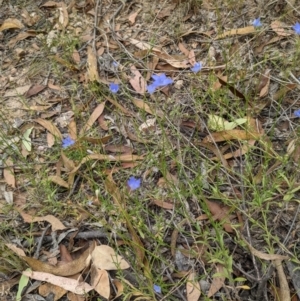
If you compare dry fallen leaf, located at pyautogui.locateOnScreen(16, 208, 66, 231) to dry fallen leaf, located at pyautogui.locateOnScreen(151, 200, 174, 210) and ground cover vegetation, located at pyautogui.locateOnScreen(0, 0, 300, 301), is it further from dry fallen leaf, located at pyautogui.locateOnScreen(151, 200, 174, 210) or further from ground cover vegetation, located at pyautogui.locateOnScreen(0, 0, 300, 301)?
dry fallen leaf, located at pyautogui.locateOnScreen(151, 200, 174, 210)

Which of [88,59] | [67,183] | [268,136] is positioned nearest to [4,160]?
[67,183]

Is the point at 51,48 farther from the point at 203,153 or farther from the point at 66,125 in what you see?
the point at 203,153

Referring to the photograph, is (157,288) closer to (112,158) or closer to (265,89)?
(112,158)

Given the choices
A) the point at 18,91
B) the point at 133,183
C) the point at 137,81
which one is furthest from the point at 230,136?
the point at 18,91

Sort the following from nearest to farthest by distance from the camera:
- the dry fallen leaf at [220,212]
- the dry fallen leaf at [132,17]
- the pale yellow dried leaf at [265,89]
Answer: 1. the dry fallen leaf at [220,212]
2. the pale yellow dried leaf at [265,89]
3. the dry fallen leaf at [132,17]

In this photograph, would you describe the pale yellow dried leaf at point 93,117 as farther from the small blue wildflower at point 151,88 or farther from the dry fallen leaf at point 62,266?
the dry fallen leaf at point 62,266

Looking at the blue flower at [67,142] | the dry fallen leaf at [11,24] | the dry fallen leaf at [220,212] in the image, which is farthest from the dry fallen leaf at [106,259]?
the dry fallen leaf at [11,24]

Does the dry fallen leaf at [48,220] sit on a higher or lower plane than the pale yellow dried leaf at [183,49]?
lower
